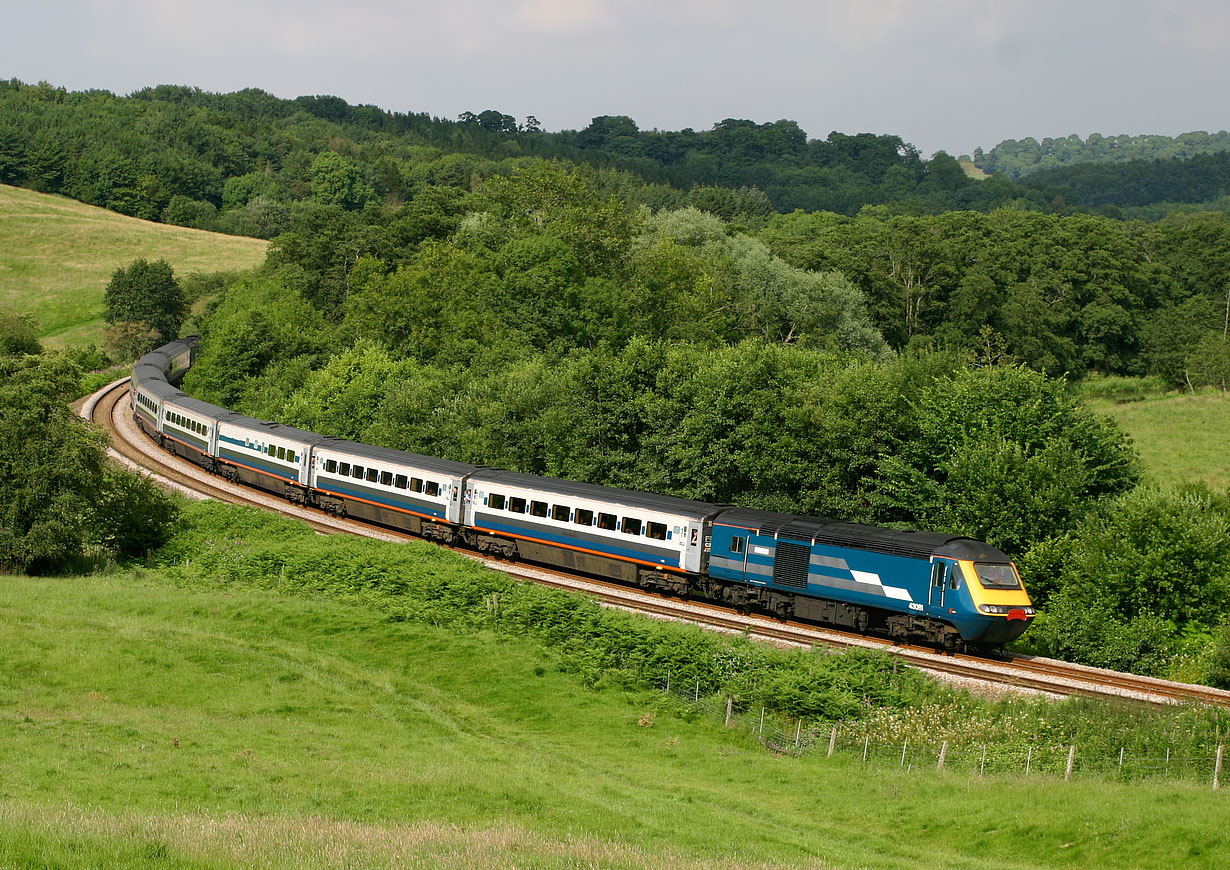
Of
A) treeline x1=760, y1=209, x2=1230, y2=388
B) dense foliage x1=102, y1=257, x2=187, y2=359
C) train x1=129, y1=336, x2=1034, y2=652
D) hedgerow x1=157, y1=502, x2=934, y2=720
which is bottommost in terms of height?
hedgerow x1=157, y1=502, x2=934, y2=720

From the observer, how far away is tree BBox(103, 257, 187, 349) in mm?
118000

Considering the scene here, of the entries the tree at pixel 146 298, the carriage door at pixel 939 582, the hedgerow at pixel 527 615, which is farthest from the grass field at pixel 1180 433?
the tree at pixel 146 298

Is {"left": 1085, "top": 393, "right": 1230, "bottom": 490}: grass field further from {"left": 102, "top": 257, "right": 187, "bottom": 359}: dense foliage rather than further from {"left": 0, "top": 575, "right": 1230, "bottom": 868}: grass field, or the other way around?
{"left": 102, "top": 257, "right": 187, "bottom": 359}: dense foliage

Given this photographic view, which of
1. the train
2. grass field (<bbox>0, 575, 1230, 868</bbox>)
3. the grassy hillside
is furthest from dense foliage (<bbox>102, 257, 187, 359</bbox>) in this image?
grass field (<bbox>0, 575, 1230, 868</bbox>)

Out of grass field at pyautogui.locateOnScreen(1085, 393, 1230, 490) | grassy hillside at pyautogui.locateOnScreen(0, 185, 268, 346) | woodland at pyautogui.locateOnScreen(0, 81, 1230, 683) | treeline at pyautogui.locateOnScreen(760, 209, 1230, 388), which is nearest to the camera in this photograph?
woodland at pyautogui.locateOnScreen(0, 81, 1230, 683)

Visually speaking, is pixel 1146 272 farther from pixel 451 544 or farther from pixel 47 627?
pixel 47 627

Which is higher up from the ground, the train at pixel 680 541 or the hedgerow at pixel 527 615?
Answer: the train at pixel 680 541

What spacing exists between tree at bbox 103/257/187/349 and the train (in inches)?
2695

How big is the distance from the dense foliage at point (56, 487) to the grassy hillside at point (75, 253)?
76910 millimetres

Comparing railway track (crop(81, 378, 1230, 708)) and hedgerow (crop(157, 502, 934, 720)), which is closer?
hedgerow (crop(157, 502, 934, 720))

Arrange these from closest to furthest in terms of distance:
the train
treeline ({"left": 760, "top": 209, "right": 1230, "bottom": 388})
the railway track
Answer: the railway track
the train
treeline ({"left": 760, "top": 209, "right": 1230, "bottom": 388})

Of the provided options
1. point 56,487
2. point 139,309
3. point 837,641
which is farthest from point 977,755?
point 139,309

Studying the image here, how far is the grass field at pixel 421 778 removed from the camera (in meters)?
15.9

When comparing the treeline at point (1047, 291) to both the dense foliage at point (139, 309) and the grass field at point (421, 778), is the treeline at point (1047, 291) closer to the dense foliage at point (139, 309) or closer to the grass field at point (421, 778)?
the dense foliage at point (139, 309)
